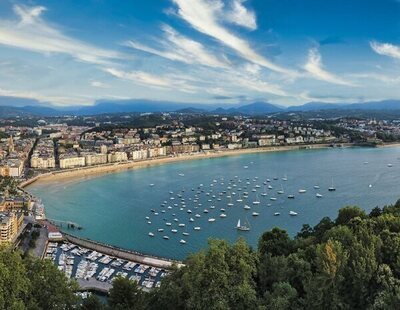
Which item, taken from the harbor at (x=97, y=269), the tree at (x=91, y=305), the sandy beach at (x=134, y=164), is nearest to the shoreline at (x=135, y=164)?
the sandy beach at (x=134, y=164)

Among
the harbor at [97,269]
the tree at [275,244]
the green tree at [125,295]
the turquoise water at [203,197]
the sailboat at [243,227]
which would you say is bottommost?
the turquoise water at [203,197]

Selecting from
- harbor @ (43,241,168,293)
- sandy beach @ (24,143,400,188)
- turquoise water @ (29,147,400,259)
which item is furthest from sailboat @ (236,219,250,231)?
sandy beach @ (24,143,400,188)

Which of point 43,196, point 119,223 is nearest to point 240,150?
point 43,196

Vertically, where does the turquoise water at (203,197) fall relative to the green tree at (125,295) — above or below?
below

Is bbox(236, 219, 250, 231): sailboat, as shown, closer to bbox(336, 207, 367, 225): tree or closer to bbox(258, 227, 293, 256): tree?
bbox(336, 207, 367, 225): tree

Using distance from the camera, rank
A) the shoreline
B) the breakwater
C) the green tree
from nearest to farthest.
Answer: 1. the green tree
2. the breakwater
3. the shoreline

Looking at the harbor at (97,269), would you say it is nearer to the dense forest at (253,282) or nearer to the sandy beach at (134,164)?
the dense forest at (253,282)

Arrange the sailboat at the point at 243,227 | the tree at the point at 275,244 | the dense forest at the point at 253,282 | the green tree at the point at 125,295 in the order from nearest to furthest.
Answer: the dense forest at the point at 253,282
the green tree at the point at 125,295
the tree at the point at 275,244
the sailboat at the point at 243,227
